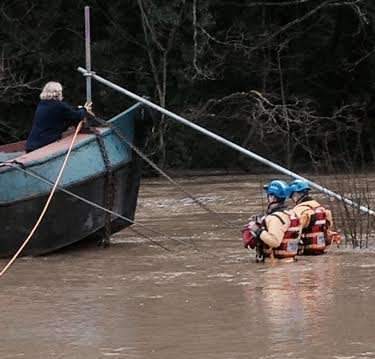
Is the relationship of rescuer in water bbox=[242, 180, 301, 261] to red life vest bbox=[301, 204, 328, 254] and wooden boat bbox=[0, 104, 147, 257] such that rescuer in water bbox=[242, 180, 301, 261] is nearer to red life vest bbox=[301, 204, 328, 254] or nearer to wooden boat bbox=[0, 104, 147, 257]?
red life vest bbox=[301, 204, 328, 254]

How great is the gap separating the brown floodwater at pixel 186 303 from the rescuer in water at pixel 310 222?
0.54 feet

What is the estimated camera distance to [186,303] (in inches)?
341

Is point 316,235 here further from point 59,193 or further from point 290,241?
point 59,193

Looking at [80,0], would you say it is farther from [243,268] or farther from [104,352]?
[104,352]

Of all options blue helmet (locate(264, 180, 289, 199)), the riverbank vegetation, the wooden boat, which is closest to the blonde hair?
the wooden boat

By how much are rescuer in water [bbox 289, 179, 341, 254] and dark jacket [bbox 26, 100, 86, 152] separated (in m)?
2.83

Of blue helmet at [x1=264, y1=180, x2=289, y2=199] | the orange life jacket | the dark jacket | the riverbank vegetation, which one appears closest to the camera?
the orange life jacket

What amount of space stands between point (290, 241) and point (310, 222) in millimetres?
450

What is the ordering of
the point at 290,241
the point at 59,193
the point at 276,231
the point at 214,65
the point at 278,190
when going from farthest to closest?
the point at 214,65, the point at 59,193, the point at 278,190, the point at 290,241, the point at 276,231

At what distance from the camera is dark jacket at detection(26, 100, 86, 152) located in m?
12.4

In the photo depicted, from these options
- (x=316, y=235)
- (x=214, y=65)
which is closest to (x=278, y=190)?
(x=316, y=235)

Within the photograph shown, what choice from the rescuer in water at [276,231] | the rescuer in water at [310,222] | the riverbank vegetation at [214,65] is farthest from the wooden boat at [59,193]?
the riverbank vegetation at [214,65]

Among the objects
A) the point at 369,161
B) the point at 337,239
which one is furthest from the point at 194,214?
the point at 369,161

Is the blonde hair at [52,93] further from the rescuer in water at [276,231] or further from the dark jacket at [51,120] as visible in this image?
the rescuer in water at [276,231]
